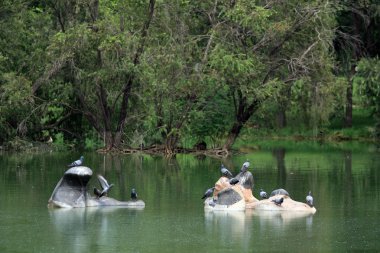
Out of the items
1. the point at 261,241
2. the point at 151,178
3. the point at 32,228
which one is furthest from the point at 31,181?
the point at 261,241

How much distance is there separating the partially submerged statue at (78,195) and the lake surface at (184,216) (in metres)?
0.29

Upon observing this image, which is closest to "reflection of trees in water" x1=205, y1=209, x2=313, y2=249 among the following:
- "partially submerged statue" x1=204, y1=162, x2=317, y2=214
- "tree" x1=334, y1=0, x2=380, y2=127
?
"partially submerged statue" x1=204, y1=162, x2=317, y2=214

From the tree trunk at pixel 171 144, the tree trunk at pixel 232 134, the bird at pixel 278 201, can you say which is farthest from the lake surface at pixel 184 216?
the tree trunk at pixel 232 134

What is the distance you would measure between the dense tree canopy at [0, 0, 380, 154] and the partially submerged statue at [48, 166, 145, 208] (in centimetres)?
1648

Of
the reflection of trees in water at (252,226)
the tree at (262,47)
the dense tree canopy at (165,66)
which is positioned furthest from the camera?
the dense tree canopy at (165,66)

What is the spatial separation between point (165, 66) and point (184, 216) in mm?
18805

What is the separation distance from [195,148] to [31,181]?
533 inches

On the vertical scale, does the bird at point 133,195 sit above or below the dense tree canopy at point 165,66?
below

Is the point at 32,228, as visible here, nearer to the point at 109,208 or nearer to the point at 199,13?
the point at 109,208

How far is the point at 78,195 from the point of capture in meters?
22.6

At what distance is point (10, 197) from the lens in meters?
24.8

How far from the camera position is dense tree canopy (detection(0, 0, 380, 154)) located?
Answer: 40062 mm

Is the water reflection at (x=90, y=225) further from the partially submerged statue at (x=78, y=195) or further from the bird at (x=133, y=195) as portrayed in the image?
the bird at (x=133, y=195)

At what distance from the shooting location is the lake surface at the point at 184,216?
1770 cm
